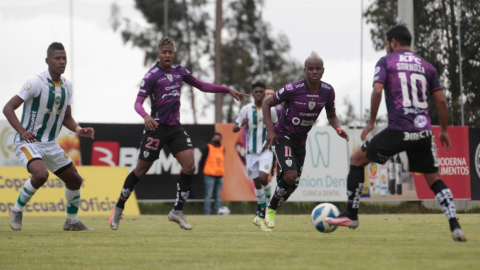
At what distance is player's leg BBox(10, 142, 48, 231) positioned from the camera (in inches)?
347

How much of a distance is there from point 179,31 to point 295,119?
30211mm

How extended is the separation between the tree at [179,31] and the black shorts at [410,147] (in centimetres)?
2970

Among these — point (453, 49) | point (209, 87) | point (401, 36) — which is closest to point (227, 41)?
point (453, 49)

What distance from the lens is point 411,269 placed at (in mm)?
4707

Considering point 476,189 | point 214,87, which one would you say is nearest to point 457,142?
point 476,189

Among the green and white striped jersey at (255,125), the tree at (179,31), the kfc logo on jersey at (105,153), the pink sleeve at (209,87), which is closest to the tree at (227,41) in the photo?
the tree at (179,31)

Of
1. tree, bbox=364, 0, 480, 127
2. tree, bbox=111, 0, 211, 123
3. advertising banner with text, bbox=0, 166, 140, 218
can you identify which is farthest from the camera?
tree, bbox=111, 0, 211, 123

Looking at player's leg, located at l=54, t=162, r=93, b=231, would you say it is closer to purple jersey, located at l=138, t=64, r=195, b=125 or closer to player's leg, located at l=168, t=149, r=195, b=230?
player's leg, located at l=168, t=149, r=195, b=230

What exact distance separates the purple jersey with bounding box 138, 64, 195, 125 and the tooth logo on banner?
373 inches

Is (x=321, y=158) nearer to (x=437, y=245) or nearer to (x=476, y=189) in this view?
(x=476, y=189)

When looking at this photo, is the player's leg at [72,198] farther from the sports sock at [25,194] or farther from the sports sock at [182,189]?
the sports sock at [182,189]

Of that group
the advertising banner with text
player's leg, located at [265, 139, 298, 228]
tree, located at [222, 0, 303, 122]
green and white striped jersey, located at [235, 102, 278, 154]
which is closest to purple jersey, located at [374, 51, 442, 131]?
player's leg, located at [265, 139, 298, 228]

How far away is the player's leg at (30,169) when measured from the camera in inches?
347

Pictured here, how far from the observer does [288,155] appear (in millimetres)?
9125
